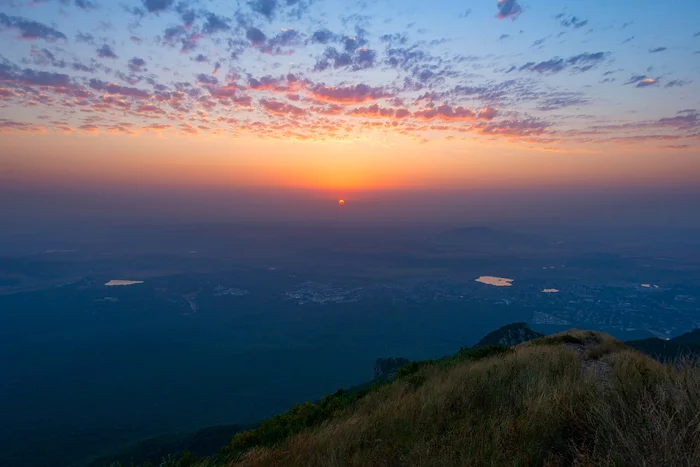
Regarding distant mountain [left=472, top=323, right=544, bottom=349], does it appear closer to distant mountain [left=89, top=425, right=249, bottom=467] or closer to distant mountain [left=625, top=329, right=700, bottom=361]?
distant mountain [left=625, top=329, right=700, bottom=361]

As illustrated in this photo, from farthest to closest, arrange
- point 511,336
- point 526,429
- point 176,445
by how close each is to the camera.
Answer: point 511,336, point 176,445, point 526,429

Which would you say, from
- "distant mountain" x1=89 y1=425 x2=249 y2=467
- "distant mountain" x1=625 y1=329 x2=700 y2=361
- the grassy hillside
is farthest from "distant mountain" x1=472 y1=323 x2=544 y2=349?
the grassy hillside

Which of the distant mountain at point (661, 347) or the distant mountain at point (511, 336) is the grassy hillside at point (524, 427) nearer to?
the distant mountain at point (661, 347)

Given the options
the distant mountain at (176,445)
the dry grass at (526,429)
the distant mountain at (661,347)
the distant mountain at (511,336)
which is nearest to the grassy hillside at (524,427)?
the dry grass at (526,429)

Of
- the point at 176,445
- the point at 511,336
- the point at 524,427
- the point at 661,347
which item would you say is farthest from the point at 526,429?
the point at 176,445

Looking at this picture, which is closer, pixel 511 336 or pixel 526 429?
pixel 526 429

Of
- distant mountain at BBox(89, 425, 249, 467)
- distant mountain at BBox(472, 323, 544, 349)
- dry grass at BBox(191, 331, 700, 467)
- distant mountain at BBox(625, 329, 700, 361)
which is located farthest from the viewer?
distant mountain at BBox(472, 323, 544, 349)

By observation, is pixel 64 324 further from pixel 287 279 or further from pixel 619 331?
pixel 619 331

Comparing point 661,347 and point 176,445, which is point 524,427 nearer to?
point 661,347

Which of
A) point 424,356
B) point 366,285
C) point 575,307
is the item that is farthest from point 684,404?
point 366,285
